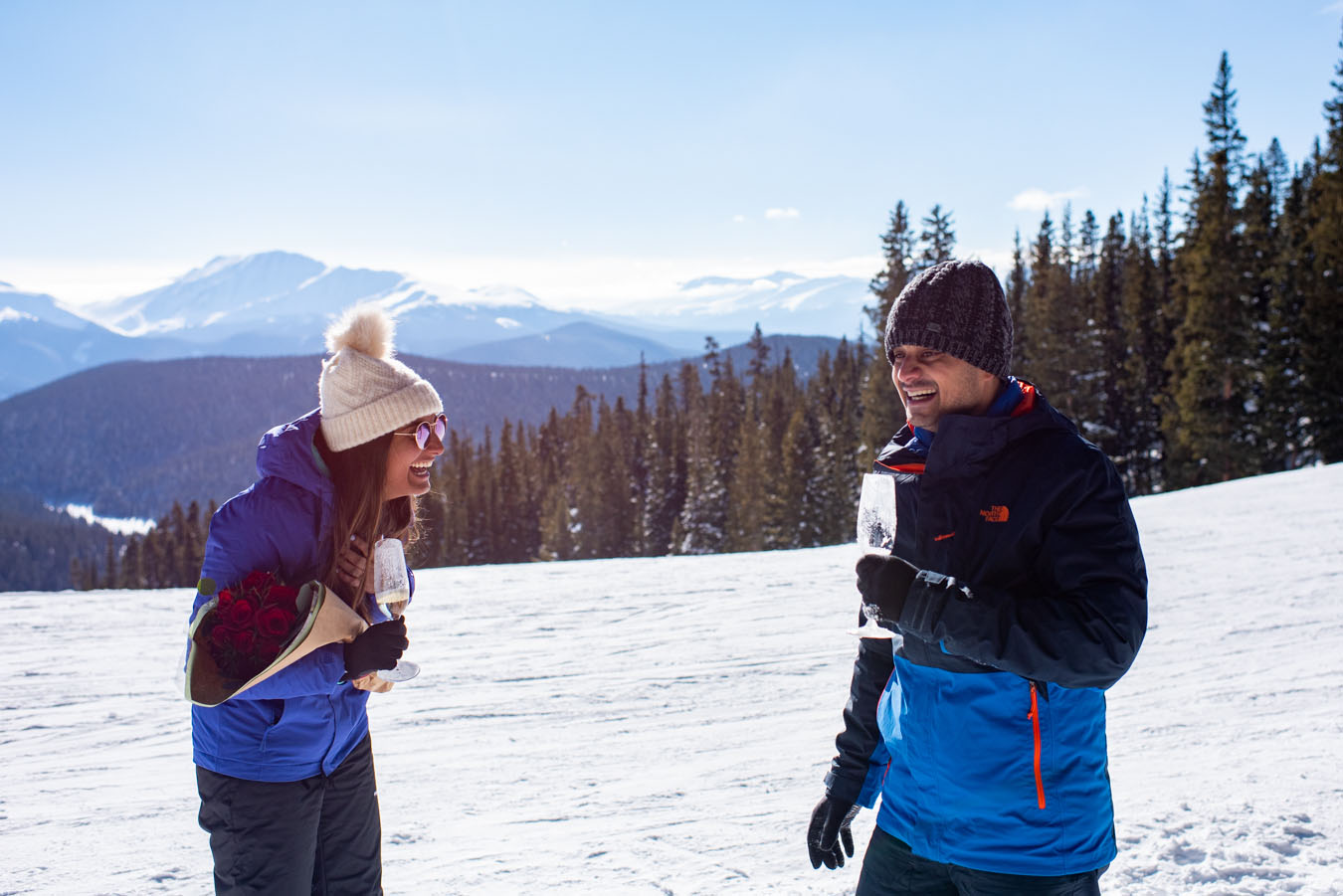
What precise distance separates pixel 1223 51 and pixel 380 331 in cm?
3795

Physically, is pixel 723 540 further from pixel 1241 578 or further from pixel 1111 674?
pixel 1111 674

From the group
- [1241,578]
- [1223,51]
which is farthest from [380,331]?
[1223,51]

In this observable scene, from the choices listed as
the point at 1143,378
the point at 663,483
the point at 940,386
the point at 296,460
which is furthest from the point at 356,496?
the point at 663,483

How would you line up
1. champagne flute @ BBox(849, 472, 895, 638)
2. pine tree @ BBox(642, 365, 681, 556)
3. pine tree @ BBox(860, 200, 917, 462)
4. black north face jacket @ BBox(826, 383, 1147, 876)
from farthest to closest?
pine tree @ BBox(642, 365, 681, 556) → pine tree @ BBox(860, 200, 917, 462) → champagne flute @ BBox(849, 472, 895, 638) → black north face jacket @ BBox(826, 383, 1147, 876)

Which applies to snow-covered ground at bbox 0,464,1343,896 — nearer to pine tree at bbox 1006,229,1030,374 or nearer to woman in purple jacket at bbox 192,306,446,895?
woman in purple jacket at bbox 192,306,446,895

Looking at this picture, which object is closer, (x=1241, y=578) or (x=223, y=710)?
(x=223, y=710)

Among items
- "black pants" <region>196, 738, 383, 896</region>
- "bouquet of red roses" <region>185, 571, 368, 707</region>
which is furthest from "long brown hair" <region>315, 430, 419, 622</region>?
"black pants" <region>196, 738, 383, 896</region>

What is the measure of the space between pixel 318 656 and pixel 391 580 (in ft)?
0.92

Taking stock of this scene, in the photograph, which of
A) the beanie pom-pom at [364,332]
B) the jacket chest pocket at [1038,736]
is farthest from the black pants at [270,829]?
the jacket chest pocket at [1038,736]

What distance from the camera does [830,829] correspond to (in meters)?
2.31

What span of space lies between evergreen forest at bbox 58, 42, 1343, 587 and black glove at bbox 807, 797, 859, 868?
190 centimetres

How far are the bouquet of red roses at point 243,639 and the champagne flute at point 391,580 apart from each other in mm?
260

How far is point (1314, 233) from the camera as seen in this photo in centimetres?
2575

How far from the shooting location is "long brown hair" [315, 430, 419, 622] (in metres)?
2.27
